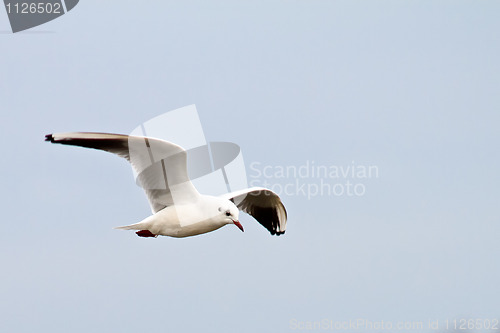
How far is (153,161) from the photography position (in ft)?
50.0

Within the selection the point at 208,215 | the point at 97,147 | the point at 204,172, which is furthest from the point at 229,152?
the point at 97,147

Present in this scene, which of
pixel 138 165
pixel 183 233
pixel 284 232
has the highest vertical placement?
pixel 138 165

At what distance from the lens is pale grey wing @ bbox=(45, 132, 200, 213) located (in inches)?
570

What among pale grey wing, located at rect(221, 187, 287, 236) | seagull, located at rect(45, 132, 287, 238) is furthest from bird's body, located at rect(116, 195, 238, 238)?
pale grey wing, located at rect(221, 187, 287, 236)

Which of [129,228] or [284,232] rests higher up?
[129,228]

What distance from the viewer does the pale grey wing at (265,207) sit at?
58.7ft

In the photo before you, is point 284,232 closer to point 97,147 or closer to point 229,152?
point 229,152

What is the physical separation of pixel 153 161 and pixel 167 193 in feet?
2.41

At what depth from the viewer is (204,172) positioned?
54.1ft

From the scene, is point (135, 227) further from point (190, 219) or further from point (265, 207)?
point (265, 207)

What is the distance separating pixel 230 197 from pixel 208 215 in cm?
162

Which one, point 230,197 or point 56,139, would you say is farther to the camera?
Answer: point 230,197

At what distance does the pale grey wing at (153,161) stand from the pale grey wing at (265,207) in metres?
2.05

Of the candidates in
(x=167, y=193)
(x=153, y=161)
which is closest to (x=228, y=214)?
(x=167, y=193)
